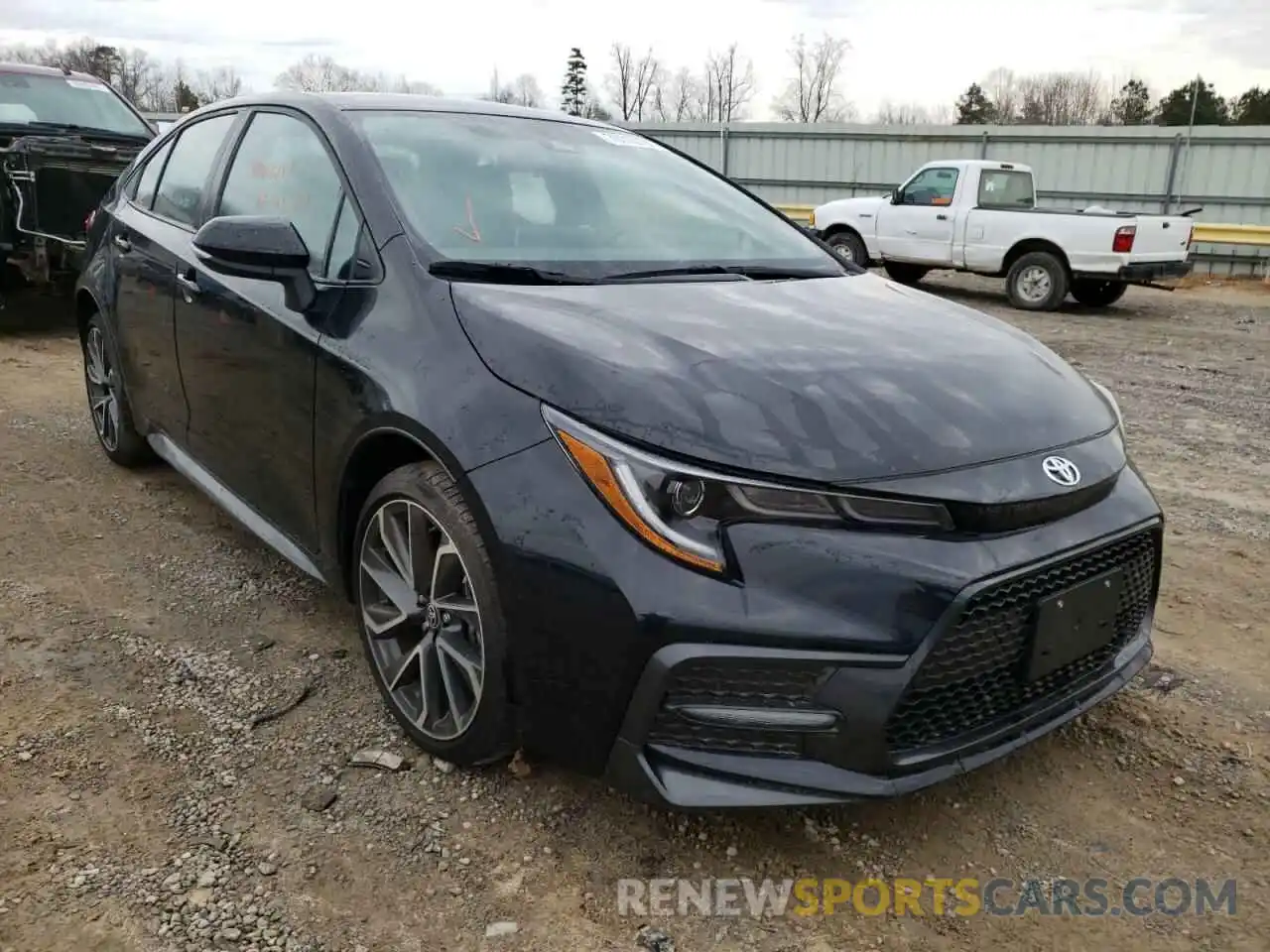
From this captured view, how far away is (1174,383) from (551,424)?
6755 millimetres

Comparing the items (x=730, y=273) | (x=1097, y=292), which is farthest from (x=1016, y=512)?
(x=1097, y=292)

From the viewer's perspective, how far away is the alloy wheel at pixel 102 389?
4410mm

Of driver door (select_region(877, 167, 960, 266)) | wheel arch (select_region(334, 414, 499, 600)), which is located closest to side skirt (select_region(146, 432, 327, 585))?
wheel arch (select_region(334, 414, 499, 600))

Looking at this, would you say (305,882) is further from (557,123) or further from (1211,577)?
(1211,577)

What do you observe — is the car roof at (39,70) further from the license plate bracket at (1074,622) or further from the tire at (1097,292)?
the tire at (1097,292)

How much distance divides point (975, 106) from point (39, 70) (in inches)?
2077

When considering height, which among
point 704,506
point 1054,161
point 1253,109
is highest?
point 1253,109

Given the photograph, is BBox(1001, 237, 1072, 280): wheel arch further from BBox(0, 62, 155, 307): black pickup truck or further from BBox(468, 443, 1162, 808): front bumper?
BBox(468, 443, 1162, 808): front bumper

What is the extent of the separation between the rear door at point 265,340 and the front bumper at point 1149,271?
10282 mm

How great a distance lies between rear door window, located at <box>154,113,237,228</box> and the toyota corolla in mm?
613

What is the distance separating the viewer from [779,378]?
2.11 m

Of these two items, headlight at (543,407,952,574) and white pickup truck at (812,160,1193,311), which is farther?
white pickup truck at (812,160,1193,311)

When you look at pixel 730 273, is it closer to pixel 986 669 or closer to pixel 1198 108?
pixel 986 669

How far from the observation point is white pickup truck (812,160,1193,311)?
11016mm
